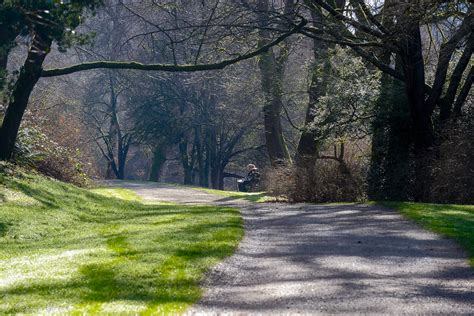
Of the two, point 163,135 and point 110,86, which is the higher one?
point 110,86

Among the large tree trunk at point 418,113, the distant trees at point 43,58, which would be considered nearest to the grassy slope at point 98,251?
the distant trees at point 43,58

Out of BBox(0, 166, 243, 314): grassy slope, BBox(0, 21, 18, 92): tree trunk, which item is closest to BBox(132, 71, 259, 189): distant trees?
BBox(0, 21, 18, 92): tree trunk

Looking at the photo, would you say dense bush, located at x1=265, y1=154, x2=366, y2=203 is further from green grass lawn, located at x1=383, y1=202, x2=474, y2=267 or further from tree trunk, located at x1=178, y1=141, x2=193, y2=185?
tree trunk, located at x1=178, y1=141, x2=193, y2=185

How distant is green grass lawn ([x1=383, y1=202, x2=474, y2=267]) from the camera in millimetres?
13583

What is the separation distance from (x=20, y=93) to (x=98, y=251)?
10621mm

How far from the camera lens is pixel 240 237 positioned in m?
14.3

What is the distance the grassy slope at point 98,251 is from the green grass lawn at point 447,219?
3651 millimetres

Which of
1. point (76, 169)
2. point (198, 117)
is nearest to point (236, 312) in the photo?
point (76, 169)

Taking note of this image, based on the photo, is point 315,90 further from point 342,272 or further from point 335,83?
point 342,272

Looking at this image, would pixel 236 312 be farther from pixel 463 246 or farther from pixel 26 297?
pixel 463 246

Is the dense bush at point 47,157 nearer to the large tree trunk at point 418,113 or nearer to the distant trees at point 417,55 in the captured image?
the distant trees at point 417,55

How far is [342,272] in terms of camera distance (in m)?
10.5

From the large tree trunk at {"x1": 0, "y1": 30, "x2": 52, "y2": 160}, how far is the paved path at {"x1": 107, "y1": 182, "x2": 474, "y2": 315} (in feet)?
27.0

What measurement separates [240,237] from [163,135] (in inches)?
1535
